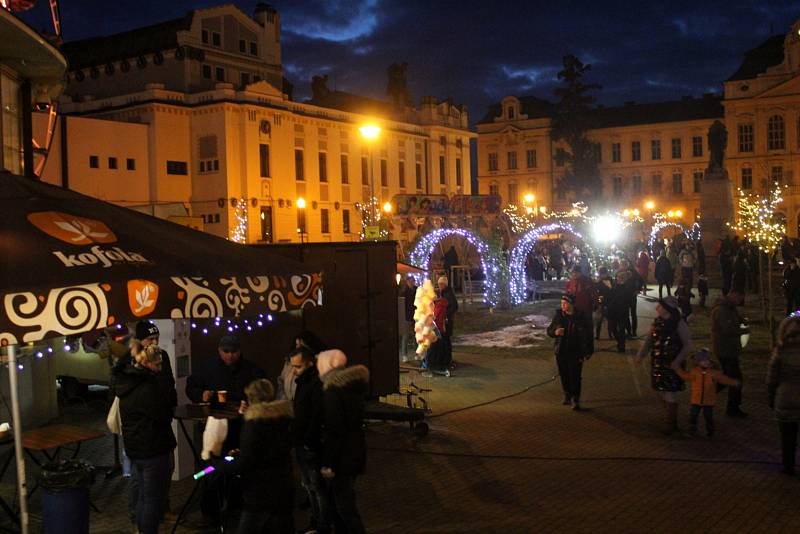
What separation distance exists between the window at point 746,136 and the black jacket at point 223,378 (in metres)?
68.7

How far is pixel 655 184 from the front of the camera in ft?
256

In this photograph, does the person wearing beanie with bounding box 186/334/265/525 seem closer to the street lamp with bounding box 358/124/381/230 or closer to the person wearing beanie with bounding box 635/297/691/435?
the person wearing beanie with bounding box 635/297/691/435

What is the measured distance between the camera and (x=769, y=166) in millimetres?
68562

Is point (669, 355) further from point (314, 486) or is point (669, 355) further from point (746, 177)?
point (746, 177)

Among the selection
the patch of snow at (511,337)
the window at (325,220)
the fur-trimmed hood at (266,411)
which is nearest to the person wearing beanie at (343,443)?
the fur-trimmed hood at (266,411)

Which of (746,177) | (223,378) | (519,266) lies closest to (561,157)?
(746,177)

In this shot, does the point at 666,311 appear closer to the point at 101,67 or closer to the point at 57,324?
the point at 57,324

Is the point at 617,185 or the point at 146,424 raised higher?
the point at 617,185

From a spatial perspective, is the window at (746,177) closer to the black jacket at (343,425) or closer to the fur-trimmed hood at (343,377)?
the fur-trimmed hood at (343,377)

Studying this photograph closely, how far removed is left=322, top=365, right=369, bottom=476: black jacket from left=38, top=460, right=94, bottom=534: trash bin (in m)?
1.94

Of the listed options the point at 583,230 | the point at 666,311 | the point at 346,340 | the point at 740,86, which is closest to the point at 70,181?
the point at 583,230

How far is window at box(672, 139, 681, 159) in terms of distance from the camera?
76.8 meters

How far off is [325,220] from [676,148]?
37970mm

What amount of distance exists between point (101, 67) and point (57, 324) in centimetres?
4939
